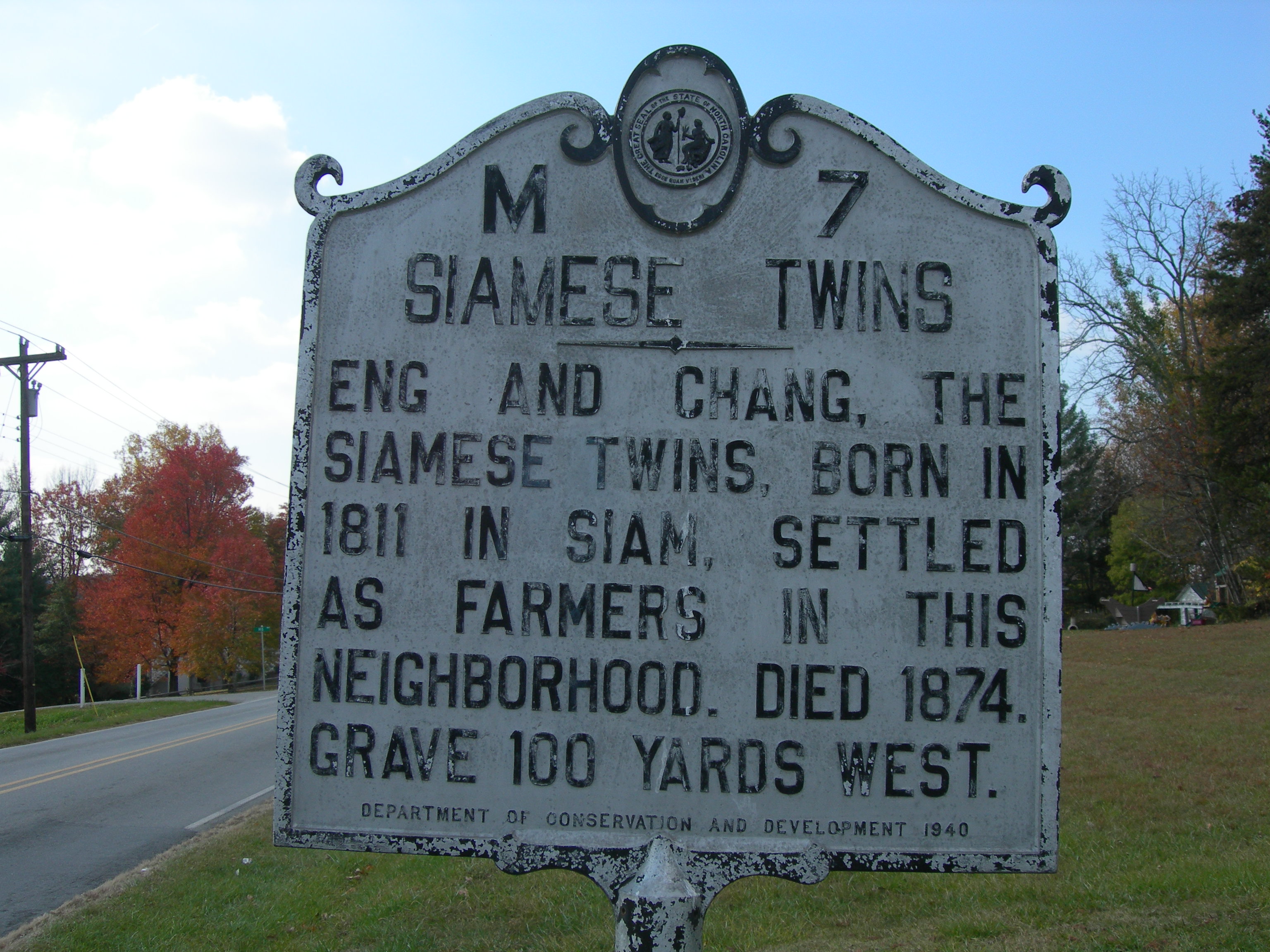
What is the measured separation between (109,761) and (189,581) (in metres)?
22.8

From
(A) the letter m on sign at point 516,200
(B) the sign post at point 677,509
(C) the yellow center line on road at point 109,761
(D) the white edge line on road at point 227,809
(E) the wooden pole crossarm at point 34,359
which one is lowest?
(C) the yellow center line on road at point 109,761

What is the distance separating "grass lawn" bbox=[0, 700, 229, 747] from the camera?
21578 mm

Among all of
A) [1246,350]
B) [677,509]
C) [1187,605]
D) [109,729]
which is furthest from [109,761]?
[1187,605]

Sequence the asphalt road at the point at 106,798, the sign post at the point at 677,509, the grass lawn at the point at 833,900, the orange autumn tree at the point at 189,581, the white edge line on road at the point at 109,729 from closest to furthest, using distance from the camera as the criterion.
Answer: the sign post at the point at 677,509
the grass lawn at the point at 833,900
the asphalt road at the point at 106,798
the white edge line on road at the point at 109,729
the orange autumn tree at the point at 189,581

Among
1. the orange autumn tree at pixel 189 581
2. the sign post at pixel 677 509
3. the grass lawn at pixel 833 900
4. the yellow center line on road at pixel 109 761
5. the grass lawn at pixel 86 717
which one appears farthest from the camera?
the orange autumn tree at pixel 189 581

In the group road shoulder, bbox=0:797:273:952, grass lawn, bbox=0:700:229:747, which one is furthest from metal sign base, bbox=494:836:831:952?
grass lawn, bbox=0:700:229:747

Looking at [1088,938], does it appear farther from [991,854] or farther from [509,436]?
[509,436]

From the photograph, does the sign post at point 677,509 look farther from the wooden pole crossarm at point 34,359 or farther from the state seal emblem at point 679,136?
the wooden pole crossarm at point 34,359

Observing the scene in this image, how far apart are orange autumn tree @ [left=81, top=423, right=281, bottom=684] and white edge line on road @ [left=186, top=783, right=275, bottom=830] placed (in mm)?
25027

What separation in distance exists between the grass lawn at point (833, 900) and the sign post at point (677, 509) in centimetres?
282

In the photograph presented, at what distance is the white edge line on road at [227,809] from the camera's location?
10.8m

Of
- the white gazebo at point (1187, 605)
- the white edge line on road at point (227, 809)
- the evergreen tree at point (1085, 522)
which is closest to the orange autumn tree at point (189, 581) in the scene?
the white edge line on road at point (227, 809)

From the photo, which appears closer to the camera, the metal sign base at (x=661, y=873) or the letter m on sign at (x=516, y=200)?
the metal sign base at (x=661, y=873)

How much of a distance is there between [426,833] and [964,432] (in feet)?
5.24
